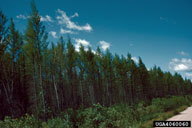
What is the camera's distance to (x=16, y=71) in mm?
24156

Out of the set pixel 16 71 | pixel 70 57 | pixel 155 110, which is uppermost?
pixel 70 57

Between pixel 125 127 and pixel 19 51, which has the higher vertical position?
pixel 19 51

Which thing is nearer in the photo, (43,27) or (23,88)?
(43,27)

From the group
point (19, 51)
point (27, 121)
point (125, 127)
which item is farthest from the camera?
point (19, 51)

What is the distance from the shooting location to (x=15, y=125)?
880cm

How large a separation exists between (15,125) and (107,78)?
27483mm

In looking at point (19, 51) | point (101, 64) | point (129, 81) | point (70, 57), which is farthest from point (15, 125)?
point (129, 81)

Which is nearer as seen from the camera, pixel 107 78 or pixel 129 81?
pixel 107 78

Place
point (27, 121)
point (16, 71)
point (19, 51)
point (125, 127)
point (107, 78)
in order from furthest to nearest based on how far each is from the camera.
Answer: point (107, 78), point (16, 71), point (19, 51), point (27, 121), point (125, 127)

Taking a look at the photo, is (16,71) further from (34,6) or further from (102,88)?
(102,88)

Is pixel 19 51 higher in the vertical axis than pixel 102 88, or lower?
higher

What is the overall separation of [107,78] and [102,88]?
5.09 metres

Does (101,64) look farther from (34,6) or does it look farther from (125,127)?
(125,127)

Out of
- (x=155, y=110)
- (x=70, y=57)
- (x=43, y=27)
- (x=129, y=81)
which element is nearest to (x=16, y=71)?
(x=70, y=57)
